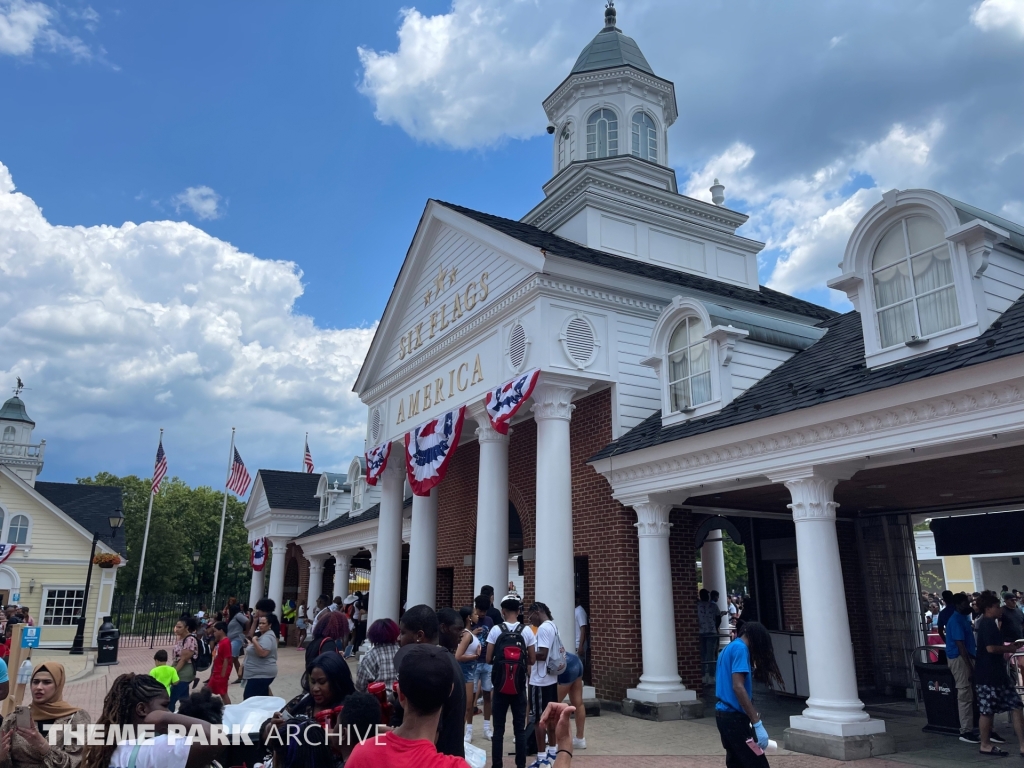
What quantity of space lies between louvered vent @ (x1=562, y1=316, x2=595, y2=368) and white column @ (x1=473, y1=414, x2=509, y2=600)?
228 cm

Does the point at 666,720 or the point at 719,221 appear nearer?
the point at 666,720

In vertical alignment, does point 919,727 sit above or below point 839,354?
below

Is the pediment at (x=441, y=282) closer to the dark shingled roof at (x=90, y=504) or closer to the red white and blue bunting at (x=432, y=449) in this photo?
the red white and blue bunting at (x=432, y=449)

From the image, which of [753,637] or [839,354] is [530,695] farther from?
[839,354]

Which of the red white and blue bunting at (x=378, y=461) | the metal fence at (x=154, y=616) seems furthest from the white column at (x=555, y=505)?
the metal fence at (x=154, y=616)

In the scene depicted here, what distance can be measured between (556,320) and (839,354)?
4.86 metres

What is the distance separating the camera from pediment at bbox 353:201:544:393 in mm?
14617

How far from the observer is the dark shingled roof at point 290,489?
3475 cm

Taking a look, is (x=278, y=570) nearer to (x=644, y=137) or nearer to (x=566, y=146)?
(x=566, y=146)

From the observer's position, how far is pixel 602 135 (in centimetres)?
1981

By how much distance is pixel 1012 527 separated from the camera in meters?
13.8

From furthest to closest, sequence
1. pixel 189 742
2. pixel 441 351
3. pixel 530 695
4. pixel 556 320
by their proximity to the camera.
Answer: pixel 441 351
pixel 556 320
pixel 530 695
pixel 189 742

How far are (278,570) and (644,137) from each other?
25255 millimetres

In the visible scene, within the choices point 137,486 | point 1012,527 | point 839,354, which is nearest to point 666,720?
point 839,354
